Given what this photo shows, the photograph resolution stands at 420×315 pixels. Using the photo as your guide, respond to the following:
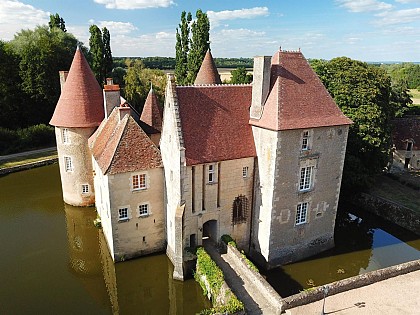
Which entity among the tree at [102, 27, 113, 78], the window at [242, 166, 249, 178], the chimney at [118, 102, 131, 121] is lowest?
the window at [242, 166, 249, 178]

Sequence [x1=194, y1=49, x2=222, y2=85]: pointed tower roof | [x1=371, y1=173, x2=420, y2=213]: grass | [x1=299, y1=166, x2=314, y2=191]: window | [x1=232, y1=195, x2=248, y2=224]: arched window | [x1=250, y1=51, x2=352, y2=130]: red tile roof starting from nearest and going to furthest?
[x1=250, y1=51, x2=352, y2=130]: red tile roof
[x1=299, y1=166, x2=314, y2=191]: window
[x1=232, y1=195, x2=248, y2=224]: arched window
[x1=371, y1=173, x2=420, y2=213]: grass
[x1=194, y1=49, x2=222, y2=85]: pointed tower roof

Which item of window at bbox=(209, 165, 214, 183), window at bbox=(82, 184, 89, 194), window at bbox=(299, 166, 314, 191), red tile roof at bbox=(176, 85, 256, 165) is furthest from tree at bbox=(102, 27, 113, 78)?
window at bbox=(299, 166, 314, 191)

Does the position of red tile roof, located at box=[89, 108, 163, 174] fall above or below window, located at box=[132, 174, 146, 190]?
above

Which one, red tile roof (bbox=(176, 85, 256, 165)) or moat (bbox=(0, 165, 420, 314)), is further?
red tile roof (bbox=(176, 85, 256, 165))

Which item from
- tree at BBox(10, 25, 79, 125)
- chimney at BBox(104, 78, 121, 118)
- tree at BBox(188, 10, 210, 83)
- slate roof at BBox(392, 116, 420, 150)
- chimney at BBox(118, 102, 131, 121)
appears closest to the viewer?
chimney at BBox(118, 102, 131, 121)

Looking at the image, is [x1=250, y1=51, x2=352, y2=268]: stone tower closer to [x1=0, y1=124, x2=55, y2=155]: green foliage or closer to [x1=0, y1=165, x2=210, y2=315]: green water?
[x1=0, y1=165, x2=210, y2=315]: green water

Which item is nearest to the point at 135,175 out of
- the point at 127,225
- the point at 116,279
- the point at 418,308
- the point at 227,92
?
the point at 127,225

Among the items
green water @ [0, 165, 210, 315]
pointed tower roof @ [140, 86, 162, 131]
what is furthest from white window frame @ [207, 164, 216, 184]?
pointed tower roof @ [140, 86, 162, 131]
